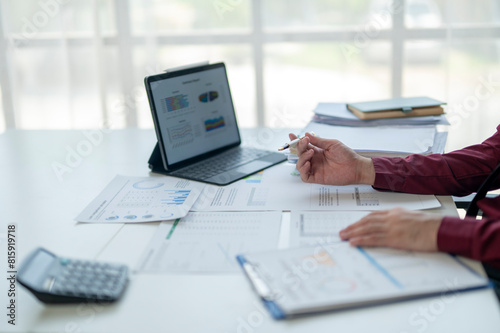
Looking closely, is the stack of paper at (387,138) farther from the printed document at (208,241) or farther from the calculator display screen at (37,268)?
the calculator display screen at (37,268)

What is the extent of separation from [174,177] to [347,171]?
1.47 feet

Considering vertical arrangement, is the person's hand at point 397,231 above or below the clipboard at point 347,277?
above

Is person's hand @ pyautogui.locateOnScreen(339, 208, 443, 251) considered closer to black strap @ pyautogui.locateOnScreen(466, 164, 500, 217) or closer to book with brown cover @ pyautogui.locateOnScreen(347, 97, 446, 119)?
black strap @ pyautogui.locateOnScreen(466, 164, 500, 217)

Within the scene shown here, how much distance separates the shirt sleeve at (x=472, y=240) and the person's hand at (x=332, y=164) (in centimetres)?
36

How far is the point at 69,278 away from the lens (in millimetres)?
885

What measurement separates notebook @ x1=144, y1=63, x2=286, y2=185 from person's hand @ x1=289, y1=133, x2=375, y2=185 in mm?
172

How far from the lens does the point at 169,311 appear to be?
841 mm

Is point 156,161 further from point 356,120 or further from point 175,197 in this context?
point 356,120

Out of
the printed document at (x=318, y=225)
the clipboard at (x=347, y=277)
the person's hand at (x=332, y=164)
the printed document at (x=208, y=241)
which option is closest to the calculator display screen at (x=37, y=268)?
the printed document at (x=208, y=241)

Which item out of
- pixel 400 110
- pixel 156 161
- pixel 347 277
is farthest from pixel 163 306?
pixel 400 110

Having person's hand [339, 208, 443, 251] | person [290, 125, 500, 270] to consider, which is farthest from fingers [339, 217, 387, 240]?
person [290, 125, 500, 270]

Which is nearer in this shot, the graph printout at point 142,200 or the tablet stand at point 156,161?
the graph printout at point 142,200

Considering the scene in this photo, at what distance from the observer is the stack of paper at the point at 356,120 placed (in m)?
1.65

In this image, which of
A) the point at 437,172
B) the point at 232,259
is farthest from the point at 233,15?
the point at 232,259
